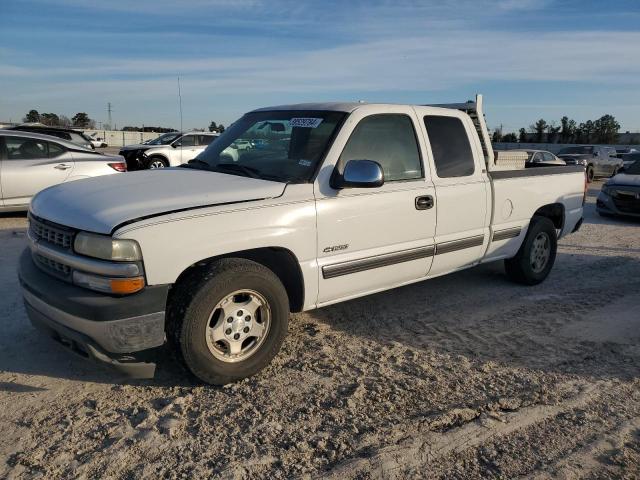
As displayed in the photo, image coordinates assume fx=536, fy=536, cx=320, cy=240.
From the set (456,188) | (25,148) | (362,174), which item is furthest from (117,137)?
→ (362,174)

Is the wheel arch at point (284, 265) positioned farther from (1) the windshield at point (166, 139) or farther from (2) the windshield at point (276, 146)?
(1) the windshield at point (166, 139)

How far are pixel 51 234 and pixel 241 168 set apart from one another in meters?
1.43

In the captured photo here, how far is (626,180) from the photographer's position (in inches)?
449

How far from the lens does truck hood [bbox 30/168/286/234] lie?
10.3 ft

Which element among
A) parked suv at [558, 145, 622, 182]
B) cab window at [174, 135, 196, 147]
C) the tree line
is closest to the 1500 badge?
cab window at [174, 135, 196, 147]

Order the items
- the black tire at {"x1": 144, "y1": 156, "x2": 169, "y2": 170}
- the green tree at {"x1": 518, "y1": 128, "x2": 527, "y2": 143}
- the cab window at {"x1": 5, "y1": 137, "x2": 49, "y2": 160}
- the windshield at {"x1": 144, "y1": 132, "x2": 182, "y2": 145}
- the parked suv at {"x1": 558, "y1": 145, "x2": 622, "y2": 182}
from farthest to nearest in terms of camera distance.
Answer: the green tree at {"x1": 518, "y1": 128, "x2": 527, "y2": 143}
the parked suv at {"x1": 558, "y1": 145, "x2": 622, "y2": 182}
the windshield at {"x1": 144, "y1": 132, "x2": 182, "y2": 145}
the black tire at {"x1": 144, "y1": 156, "x2": 169, "y2": 170}
the cab window at {"x1": 5, "y1": 137, "x2": 49, "y2": 160}

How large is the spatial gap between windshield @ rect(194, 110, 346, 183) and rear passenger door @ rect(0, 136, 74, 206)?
5.39 m

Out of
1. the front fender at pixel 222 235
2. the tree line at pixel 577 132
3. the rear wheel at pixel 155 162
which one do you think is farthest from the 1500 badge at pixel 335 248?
the tree line at pixel 577 132

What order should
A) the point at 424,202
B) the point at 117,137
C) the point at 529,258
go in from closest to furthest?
the point at 424,202 < the point at 529,258 < the point at 117,137

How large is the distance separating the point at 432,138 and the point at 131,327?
293cm

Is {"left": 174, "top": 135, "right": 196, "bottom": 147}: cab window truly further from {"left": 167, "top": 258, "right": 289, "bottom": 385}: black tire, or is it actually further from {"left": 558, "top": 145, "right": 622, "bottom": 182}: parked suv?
{"left": 558, "top": 145, "right": 622, "bottom": 182}: parked suv

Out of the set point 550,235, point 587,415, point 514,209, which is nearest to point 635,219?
point 550,235

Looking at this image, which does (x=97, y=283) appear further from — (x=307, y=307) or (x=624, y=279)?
(x=624, y=279)

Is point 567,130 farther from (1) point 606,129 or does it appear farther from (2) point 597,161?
(2) point 597,161
